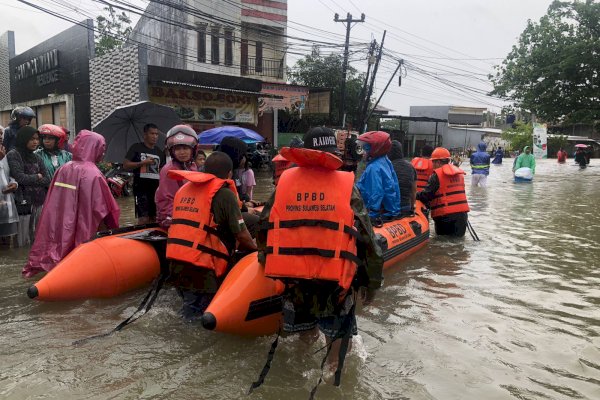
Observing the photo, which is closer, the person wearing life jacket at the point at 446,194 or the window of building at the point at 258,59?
the person wearing life jacket at the point at 446,194

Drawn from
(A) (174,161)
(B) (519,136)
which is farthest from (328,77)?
(A) (174,161)

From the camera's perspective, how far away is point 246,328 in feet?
10.8

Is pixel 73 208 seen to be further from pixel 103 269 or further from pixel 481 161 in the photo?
pixel 481 161

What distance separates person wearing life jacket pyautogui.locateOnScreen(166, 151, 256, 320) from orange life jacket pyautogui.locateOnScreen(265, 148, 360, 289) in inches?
26.9

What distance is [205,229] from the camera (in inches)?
131

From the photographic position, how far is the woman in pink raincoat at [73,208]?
4578mm

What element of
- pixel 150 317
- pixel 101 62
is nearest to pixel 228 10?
pixel 101 62

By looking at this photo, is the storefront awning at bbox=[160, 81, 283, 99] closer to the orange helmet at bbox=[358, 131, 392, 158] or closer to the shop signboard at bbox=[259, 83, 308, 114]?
the shop signboard at bbox=[259, 83, 308, 114]

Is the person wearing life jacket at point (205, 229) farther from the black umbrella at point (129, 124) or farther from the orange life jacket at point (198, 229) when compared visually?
the black umbrella at point (129, 124)

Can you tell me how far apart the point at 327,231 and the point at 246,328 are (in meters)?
1.09

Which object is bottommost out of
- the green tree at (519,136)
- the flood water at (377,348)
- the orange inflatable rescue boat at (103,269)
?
the flood water at (377,348)

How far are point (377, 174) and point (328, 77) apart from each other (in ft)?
69.6

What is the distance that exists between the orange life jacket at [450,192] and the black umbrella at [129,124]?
148 inches

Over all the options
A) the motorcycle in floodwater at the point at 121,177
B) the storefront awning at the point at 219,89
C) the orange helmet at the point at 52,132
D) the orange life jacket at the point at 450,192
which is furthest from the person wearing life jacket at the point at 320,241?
the storefront awning at the point at 219,89
